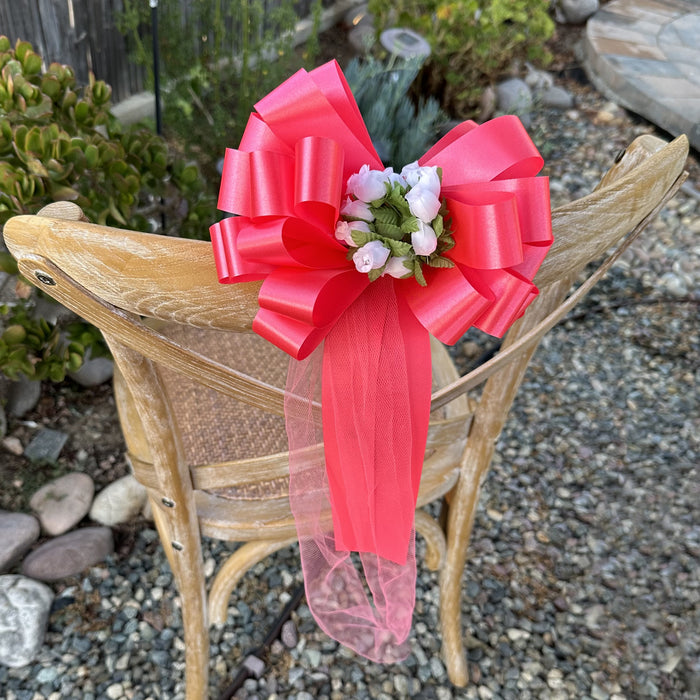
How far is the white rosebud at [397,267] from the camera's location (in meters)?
0.57

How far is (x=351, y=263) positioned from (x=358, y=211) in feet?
0.17

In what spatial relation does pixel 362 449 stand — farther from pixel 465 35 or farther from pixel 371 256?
pixel 465 35

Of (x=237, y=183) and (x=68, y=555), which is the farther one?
(x=68, y=555)

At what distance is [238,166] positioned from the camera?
56 centimetres

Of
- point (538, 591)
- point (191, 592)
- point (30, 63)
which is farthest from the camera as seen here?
point (538, 591)

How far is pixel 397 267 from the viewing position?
22.4 inches

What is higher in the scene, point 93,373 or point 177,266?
point 177,266

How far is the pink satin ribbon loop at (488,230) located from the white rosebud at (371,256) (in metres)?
0.07

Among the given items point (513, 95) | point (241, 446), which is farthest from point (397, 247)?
point (513, 95)

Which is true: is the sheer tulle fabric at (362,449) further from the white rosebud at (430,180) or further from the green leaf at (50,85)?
the green leaf at (50,85)

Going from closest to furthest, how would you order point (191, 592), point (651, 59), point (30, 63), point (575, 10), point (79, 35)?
1. point (191, 592)
2. point (30, 63)
3. point (79, 35)
4. point (651, 59)
5. point (575, 10)

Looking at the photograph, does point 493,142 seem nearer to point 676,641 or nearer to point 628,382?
point 676,641

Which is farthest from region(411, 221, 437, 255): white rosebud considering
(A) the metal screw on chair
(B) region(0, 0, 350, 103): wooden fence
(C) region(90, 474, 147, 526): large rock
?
(B) region(0, 0, 350, 103): wooden fence

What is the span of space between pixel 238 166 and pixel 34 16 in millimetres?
2126
